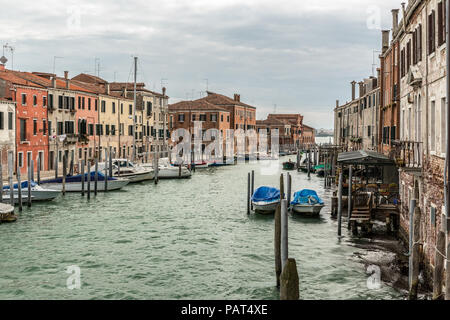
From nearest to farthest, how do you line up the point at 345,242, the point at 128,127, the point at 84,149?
the point at 345,242 → the point at 84,149 → the point at 128,127

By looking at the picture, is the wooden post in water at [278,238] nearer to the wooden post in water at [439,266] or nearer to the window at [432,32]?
the wooden post in water at [439,266]

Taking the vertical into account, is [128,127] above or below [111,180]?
above

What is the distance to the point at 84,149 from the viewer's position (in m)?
46.8

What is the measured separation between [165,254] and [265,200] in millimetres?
8519

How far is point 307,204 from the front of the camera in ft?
78.8

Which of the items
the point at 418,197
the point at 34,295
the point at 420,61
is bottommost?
the point at 34,295

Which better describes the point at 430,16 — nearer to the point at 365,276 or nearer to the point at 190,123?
the point at 365,276

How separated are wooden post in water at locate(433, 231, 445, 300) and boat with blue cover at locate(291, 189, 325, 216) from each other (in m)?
13.6

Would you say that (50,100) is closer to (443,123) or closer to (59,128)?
(59,128)

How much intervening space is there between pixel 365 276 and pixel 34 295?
851cm

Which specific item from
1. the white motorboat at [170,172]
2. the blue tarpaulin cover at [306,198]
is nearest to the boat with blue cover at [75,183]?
the white motorboat at [170,172]

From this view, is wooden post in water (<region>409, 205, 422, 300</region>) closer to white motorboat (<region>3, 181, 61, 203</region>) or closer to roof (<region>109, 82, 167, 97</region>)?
white motorboat (<region>3, 181, 61, 203</region>)

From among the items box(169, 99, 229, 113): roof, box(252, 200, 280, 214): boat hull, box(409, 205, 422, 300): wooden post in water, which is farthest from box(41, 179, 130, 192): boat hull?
box(169, 99, 229, 113): roof
